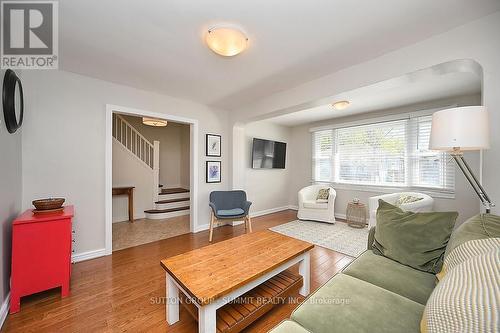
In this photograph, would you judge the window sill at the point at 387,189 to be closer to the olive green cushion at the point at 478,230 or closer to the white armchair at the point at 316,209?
the white armchair at the point at 316,209

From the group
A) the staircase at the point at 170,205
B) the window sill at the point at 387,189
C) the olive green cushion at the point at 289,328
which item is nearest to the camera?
the olive green cushion at the point at 289,328

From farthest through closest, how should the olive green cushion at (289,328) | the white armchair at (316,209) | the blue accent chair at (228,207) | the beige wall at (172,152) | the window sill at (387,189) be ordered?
the beige wall at (172,152), the white armchair at (316,209), the window sill at (387,189), the blue accent chair at (228,207), the olive green cushion at (289,328)

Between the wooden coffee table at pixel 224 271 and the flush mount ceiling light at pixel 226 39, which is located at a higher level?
the flush mount ceiling light at pixel 226 39

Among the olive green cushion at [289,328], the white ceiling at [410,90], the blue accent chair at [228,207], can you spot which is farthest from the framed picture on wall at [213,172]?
the olive green cushion at [289,328]

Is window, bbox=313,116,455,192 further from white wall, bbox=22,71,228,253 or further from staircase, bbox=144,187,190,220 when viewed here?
white wall, bbox=22,71,228,253

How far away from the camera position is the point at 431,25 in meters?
1.64

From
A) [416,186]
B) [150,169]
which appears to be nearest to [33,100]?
[150,169]

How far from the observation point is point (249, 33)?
5.66ft

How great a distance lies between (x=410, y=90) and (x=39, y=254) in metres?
4.95

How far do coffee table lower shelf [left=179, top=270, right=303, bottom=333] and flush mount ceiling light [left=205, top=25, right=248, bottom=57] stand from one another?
2.11 meters

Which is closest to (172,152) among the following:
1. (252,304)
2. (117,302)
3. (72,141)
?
(72,141)

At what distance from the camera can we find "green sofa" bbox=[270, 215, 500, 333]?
0.93 m

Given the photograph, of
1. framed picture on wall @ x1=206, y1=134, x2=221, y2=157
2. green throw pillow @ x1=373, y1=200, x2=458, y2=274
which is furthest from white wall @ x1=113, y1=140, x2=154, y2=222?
green throw pillow @ x1=373, y1=200, x2=458, y2=274

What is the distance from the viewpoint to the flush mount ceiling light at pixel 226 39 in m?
1.63
